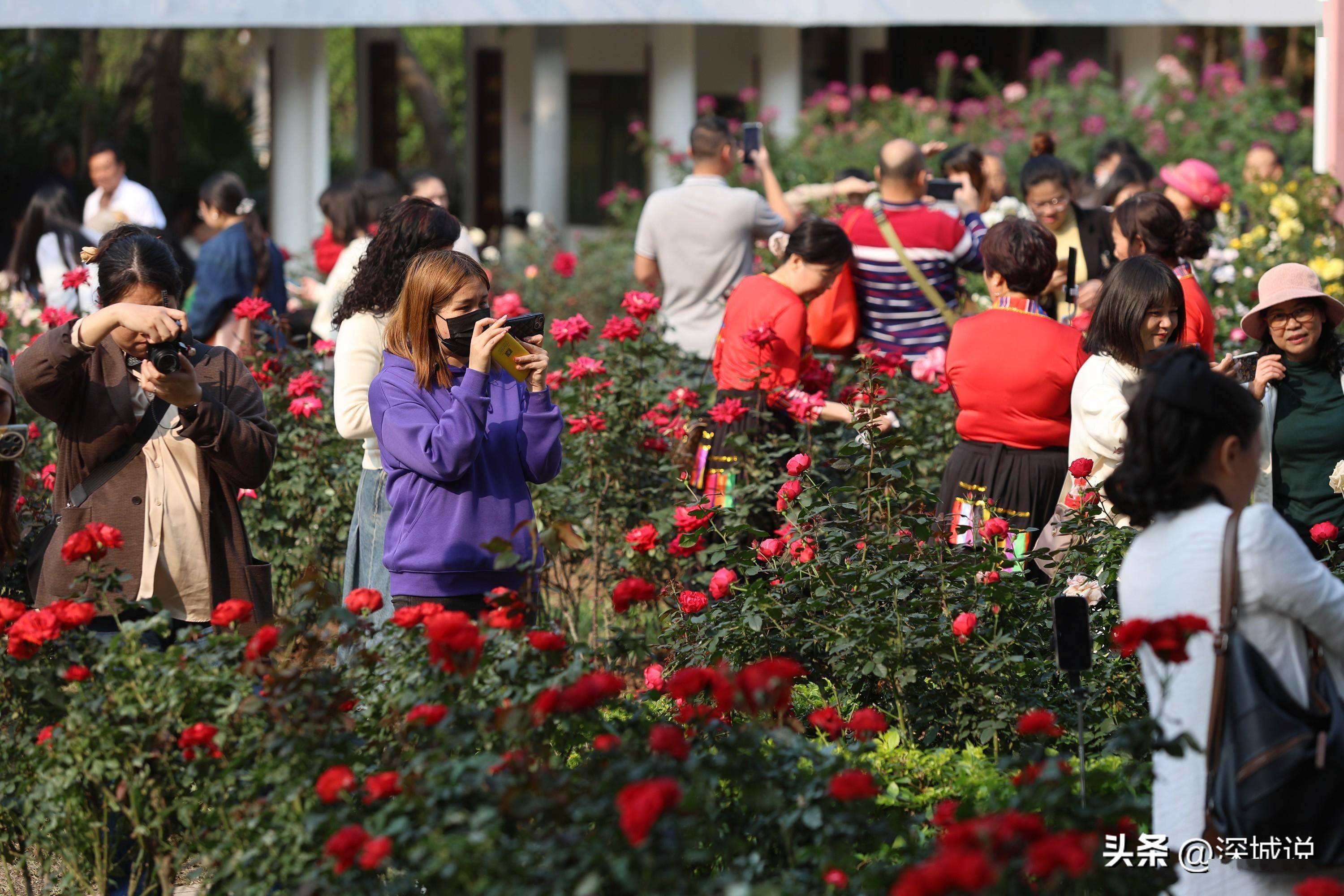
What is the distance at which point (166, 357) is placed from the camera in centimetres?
355

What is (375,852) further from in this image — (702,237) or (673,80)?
(673,80)

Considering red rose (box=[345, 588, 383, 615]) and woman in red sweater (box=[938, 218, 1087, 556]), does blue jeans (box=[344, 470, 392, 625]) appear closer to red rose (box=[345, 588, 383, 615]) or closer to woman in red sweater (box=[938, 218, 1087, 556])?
red rose (box=[345, 588, 383, 615])

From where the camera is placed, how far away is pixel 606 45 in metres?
18.1

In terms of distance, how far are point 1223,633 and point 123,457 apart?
104 inches

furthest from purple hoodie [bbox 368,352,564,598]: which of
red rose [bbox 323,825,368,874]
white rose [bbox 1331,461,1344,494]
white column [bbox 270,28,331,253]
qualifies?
white column [bbox 270,28,331,253]

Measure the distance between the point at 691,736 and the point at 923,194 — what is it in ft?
13.1

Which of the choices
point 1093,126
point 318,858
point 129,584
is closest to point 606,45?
point 1093,126

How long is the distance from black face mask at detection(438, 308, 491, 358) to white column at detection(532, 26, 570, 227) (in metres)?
11.9

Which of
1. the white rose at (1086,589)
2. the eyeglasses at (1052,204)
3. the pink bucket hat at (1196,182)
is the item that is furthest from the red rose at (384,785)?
the pink bucket hat at (1196,182)

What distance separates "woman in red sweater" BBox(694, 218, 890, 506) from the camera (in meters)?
5.32

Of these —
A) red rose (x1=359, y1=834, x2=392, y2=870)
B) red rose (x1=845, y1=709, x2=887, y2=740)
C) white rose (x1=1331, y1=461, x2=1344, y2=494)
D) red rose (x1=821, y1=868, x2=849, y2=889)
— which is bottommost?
red rose (x1=821, y1=868, x2=849, y2=889)

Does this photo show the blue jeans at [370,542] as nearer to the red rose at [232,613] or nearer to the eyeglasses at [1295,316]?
the red rose at [232,613]

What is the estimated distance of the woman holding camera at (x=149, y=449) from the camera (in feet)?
11.9

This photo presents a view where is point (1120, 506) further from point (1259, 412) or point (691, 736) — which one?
point (691, 736)
